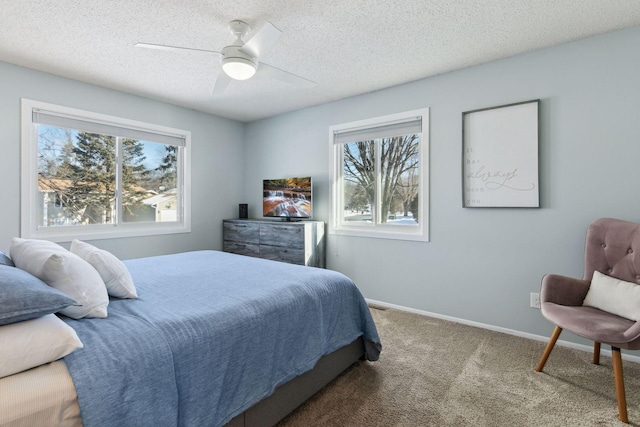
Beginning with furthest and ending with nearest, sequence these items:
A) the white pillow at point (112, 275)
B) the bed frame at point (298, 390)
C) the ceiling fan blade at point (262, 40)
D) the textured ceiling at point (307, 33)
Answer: the textured ceiling at point (307, 33) < the ceiling fan blade at point (262, 40) < the white pillow at point (112, 275) < the bed frame at point (298, 390)

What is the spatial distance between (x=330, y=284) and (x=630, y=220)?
2.30 meters

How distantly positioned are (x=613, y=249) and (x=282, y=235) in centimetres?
308

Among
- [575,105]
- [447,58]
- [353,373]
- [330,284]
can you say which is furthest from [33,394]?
[575,105]

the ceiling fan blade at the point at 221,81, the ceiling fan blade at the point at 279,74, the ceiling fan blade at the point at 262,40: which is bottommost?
the ceiling fan blade at the point at 221,81

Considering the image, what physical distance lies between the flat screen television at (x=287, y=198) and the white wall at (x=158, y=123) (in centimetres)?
76

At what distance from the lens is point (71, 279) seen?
1374mm

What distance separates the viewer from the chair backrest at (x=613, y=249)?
2.16 meters

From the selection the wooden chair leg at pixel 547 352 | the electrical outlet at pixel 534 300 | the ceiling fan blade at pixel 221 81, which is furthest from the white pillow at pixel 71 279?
the electrical outlet at pixel 534 300

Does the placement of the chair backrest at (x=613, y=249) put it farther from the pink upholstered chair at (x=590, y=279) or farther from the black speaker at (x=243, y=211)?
the black speaker at (x=243, y=211)

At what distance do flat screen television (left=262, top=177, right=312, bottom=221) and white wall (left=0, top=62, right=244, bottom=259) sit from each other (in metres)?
0.76

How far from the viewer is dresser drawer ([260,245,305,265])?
3.84m

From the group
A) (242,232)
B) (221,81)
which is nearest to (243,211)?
(242,232)

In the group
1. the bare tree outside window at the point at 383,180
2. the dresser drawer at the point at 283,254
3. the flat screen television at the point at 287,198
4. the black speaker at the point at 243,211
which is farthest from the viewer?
the black speaker at the point at 243,211

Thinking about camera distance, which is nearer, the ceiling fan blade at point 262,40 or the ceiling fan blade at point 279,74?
the ceiling fan blade at point 262,40
